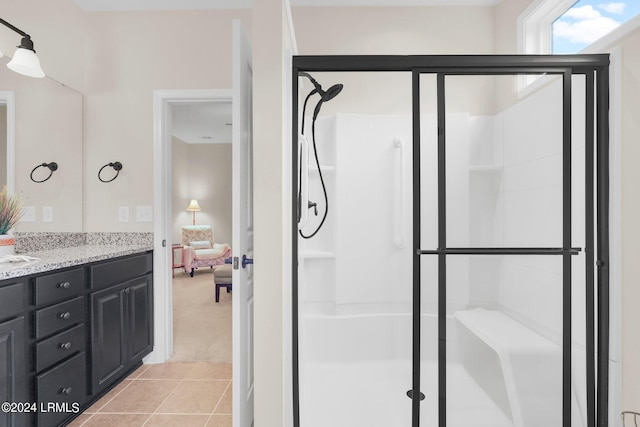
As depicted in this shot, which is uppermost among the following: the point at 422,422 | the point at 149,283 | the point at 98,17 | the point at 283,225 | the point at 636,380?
the point at 98,17

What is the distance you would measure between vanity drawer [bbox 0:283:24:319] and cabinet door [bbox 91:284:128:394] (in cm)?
48

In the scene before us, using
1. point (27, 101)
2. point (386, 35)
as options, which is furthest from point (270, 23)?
point (27, 101)

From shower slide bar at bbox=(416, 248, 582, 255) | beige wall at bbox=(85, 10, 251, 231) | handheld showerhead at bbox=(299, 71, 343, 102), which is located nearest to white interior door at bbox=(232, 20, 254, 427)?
handheld showerhead at bbox=(299, 71, 343, 102)

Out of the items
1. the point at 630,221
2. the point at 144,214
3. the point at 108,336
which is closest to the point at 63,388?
the point at 108,336

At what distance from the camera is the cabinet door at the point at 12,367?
1.46 m

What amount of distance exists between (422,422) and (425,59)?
1638mm

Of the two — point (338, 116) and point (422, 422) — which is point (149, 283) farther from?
point (422, 422)

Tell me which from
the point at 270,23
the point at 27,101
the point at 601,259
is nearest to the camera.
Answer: the point at 270,23

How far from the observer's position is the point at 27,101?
2.19 meters

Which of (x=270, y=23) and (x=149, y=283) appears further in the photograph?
(x=149, y=283)

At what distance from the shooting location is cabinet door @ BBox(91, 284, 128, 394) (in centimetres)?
204

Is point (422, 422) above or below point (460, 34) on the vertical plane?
below

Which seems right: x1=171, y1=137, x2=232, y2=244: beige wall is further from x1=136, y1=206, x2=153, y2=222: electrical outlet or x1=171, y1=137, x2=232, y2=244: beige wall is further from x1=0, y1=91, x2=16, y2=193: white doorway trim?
x1=0, y1=91, x2=16, y2=193: white doorway trim

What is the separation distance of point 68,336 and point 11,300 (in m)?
0.43
